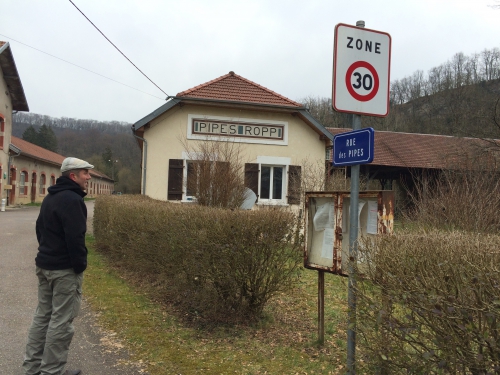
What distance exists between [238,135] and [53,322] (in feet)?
37.7

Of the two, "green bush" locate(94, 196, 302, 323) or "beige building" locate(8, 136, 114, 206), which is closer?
"green bush" locate(94, 196, 302, 323)

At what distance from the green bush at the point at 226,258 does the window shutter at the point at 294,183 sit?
8856 millimetres

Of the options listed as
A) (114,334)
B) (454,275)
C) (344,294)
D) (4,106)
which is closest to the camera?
(454,275)

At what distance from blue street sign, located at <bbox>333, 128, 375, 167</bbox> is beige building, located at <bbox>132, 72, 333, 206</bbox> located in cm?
1024

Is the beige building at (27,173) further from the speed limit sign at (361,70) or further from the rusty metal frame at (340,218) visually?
the speed limit sign at (361,70)

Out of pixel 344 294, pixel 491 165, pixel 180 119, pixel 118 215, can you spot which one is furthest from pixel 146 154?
pixel 491 165

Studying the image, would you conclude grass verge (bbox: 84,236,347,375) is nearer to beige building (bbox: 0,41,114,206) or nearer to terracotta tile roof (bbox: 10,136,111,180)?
beige building (bbox: 0,41,114,206)

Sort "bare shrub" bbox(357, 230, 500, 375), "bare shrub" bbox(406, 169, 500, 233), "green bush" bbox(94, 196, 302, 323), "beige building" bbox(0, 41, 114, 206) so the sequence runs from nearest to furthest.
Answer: "bare shrub" bbox(357, 230, 500, 375) < "green bush" bbox(94, 196, 302, 323) < "bare shrub" bbox(406, 169, 500, 233) < "beige building" bbox(0, 41, 114, 206)

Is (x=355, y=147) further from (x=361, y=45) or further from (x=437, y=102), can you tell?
(x=437, y=102)

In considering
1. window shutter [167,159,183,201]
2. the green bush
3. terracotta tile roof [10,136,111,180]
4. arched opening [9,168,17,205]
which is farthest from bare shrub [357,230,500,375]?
terracotta tile roof [10,136,111,180]

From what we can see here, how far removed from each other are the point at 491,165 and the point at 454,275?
1060 centimetres

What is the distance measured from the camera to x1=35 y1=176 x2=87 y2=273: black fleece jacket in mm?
3508

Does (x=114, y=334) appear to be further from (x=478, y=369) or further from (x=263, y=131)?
(x=263, y=131)

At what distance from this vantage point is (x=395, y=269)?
8.20 ft
